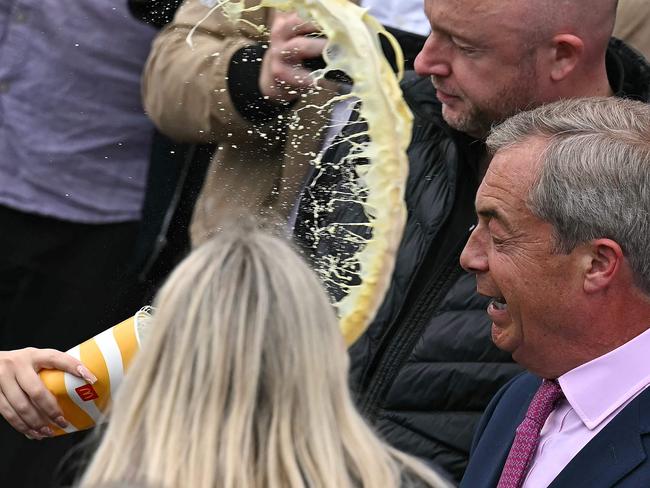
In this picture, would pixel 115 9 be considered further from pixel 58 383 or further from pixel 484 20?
pixel 58 383

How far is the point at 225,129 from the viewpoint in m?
2.47

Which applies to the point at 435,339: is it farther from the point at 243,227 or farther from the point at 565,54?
the point at 243,227

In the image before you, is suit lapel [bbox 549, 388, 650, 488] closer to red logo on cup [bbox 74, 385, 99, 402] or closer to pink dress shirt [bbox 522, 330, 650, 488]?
pink dress shirt [bbox 522, 330, 650, 488]

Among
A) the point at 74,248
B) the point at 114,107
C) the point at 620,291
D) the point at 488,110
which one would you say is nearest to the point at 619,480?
the point at 620,291

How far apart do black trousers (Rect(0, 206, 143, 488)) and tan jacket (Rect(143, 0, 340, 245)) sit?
0.99 meters

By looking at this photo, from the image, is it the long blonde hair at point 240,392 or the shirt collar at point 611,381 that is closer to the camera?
the long blonde hair at point 240,392

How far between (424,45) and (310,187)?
58cm

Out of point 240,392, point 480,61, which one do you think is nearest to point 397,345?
point 480,61

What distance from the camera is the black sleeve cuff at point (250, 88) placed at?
2.42 m

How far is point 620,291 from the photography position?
89.0 inches

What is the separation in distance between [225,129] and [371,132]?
0.34m

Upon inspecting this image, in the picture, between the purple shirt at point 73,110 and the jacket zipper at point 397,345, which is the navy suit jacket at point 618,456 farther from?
the purple shirt at point 73,110

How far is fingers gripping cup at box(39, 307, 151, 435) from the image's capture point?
91.7 inches

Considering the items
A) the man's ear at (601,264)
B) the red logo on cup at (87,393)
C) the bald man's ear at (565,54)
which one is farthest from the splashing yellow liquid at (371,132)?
the bald man's ear at (565,54)
